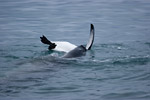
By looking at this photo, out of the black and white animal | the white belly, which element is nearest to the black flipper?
the black and white animal

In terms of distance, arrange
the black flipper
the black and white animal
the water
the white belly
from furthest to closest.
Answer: the black flipper < the white belly < the black and white animal < the water

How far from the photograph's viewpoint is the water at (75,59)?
9430 mm

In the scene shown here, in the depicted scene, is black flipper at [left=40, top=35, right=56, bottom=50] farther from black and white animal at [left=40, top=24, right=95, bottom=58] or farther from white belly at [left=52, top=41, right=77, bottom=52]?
white belly at [left=52, top=41, right=77, bottom=52]

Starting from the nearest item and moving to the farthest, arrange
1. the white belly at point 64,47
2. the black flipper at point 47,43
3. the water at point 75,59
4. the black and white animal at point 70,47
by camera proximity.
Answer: the water at point 75,59, the black and white animal at point 70,47, the white belly at point 64,47, the black flipper at point 47,43

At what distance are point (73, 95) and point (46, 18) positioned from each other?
9.62m

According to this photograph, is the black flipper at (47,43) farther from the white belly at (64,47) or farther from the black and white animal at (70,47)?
the white belly at (64,47)

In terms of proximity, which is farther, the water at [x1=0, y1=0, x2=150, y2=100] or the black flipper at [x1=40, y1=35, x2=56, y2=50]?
the black flipper at [x1=40, y1=35, x2=56, y2=50]

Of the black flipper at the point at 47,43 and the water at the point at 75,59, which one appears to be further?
the black flipper at the point at 47,43

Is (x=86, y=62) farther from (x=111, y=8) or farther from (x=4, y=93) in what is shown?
(x=111, y=8)

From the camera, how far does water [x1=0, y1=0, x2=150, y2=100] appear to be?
30.9 feet

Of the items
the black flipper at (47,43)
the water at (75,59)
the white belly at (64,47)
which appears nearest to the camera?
the water at (75,59)

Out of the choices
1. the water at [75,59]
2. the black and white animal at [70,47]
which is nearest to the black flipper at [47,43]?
the black and white animal at [70,47]

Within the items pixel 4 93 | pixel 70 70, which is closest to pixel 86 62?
pixel 70 70

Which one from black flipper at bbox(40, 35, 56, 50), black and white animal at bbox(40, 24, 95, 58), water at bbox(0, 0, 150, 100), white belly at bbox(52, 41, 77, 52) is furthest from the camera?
black flipper at bbox(40, 35, 56, 50)
